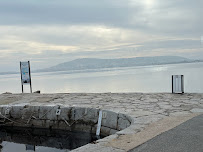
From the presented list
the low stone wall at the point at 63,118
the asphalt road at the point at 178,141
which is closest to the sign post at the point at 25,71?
the low stone wall at the point at 63,118

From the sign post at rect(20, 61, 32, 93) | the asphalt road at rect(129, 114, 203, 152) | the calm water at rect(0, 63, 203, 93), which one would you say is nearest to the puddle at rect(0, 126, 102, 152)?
the asphalt road at rect(129, 114, 203, 152)

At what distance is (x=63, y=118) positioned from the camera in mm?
7406

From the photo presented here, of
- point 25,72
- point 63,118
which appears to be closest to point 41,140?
point 63,118

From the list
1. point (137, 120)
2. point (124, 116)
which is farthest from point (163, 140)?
point (124, 116)

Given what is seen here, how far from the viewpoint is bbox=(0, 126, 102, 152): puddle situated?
6551 mm

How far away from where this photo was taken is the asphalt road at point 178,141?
3227 millimetres

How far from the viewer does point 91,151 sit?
338 cm

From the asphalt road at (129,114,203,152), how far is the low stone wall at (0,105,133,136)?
1.61 metres

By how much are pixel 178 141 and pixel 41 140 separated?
195 inches

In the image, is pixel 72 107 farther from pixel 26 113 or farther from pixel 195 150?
pixel 195 150

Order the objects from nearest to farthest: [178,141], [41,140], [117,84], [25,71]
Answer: [178,141] < [41,140] < [25,71] < [117,84]

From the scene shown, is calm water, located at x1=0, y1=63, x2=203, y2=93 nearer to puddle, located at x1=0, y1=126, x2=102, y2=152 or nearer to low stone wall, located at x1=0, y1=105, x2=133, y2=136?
low stone wall, located at x1=0, y1=105, x2=133, y2=136

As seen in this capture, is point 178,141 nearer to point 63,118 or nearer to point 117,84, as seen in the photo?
point 63,118

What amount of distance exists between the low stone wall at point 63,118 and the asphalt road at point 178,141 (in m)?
Answer: 1.61
